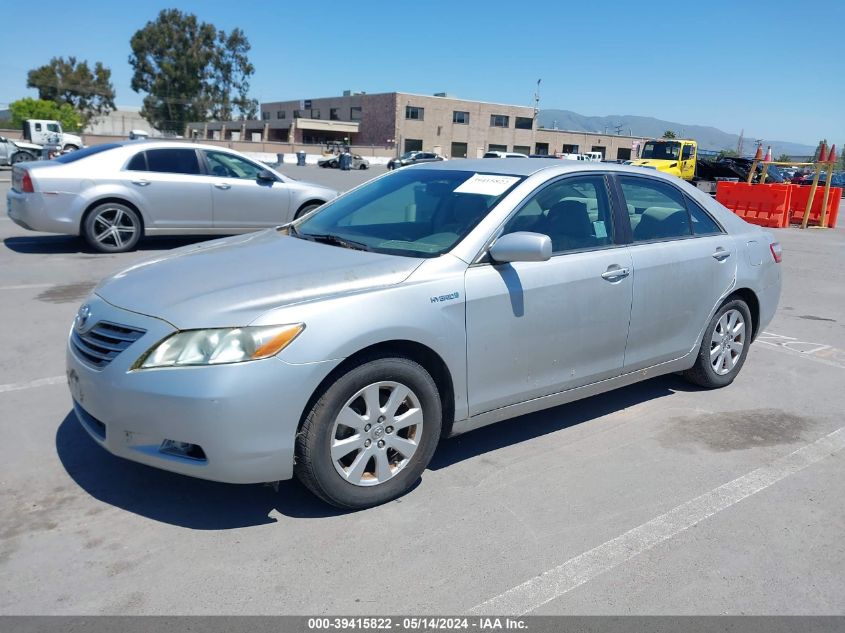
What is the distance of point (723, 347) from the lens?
532cm

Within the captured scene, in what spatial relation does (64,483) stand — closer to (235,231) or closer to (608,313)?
(608,313)

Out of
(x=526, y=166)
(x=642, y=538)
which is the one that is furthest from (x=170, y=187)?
(x=642, y=538)

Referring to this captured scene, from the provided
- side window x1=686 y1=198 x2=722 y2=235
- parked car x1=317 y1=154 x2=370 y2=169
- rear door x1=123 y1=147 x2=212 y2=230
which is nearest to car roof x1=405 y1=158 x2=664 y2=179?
side window x1=686 y1=198 x2=722 y2=235

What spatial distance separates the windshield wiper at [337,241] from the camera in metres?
3.97

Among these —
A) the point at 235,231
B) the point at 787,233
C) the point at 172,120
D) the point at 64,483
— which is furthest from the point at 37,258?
the point at 172,120

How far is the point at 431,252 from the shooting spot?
3.77 metres

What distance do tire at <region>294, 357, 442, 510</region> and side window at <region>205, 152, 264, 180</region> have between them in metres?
7.82

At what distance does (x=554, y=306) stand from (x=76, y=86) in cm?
8901

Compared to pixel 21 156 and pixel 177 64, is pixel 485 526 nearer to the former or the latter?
pixel 21 156

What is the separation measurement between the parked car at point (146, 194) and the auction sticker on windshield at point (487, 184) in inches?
266

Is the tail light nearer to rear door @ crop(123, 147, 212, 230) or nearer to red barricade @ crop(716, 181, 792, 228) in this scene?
rear door @ crop(123, 147, 212, 230)

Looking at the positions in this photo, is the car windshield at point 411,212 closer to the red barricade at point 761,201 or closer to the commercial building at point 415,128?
the red barricade at point 761,201

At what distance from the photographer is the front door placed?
3.73m

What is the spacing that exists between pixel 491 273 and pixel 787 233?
16.6 metres
